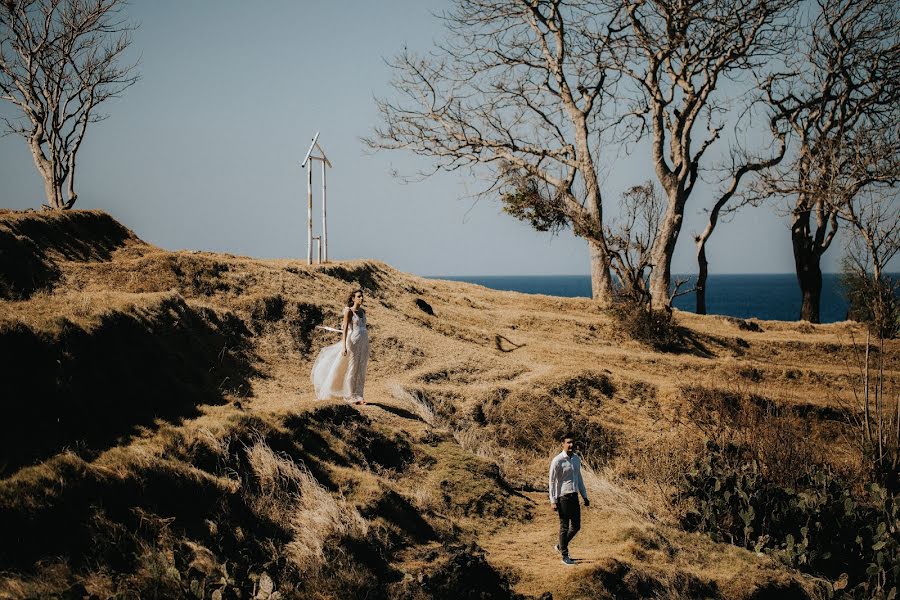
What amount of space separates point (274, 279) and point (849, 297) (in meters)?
29.6

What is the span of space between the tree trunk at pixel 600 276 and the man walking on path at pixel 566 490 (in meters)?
20.6

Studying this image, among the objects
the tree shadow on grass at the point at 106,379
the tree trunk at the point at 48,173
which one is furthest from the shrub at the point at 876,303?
the tree trunk at the point at 48,173

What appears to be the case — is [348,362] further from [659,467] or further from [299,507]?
[659,467]

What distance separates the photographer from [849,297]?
3531 centimetres

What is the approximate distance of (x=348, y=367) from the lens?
13.6m

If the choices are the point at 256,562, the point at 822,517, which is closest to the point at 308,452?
the point at 256,562

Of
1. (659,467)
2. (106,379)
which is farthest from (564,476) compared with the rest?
(106,379)

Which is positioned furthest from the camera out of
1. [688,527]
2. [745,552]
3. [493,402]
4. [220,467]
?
[493,402]

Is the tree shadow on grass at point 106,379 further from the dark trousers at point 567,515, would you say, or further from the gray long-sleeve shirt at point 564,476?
the dark trousers at point 567,515

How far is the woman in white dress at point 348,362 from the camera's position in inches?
515

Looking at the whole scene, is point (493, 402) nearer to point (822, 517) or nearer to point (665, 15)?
point (822, 517)

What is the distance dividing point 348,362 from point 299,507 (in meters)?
4.01

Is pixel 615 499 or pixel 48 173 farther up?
pixel 48 173

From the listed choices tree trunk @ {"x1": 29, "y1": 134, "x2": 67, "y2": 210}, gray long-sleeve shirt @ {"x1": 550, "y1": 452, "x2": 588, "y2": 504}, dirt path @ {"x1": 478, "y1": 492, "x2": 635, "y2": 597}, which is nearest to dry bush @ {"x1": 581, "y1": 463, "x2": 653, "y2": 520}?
dirt path @ {"x1": 478, "y1": 492, "x2": 635, "y2": 597}
